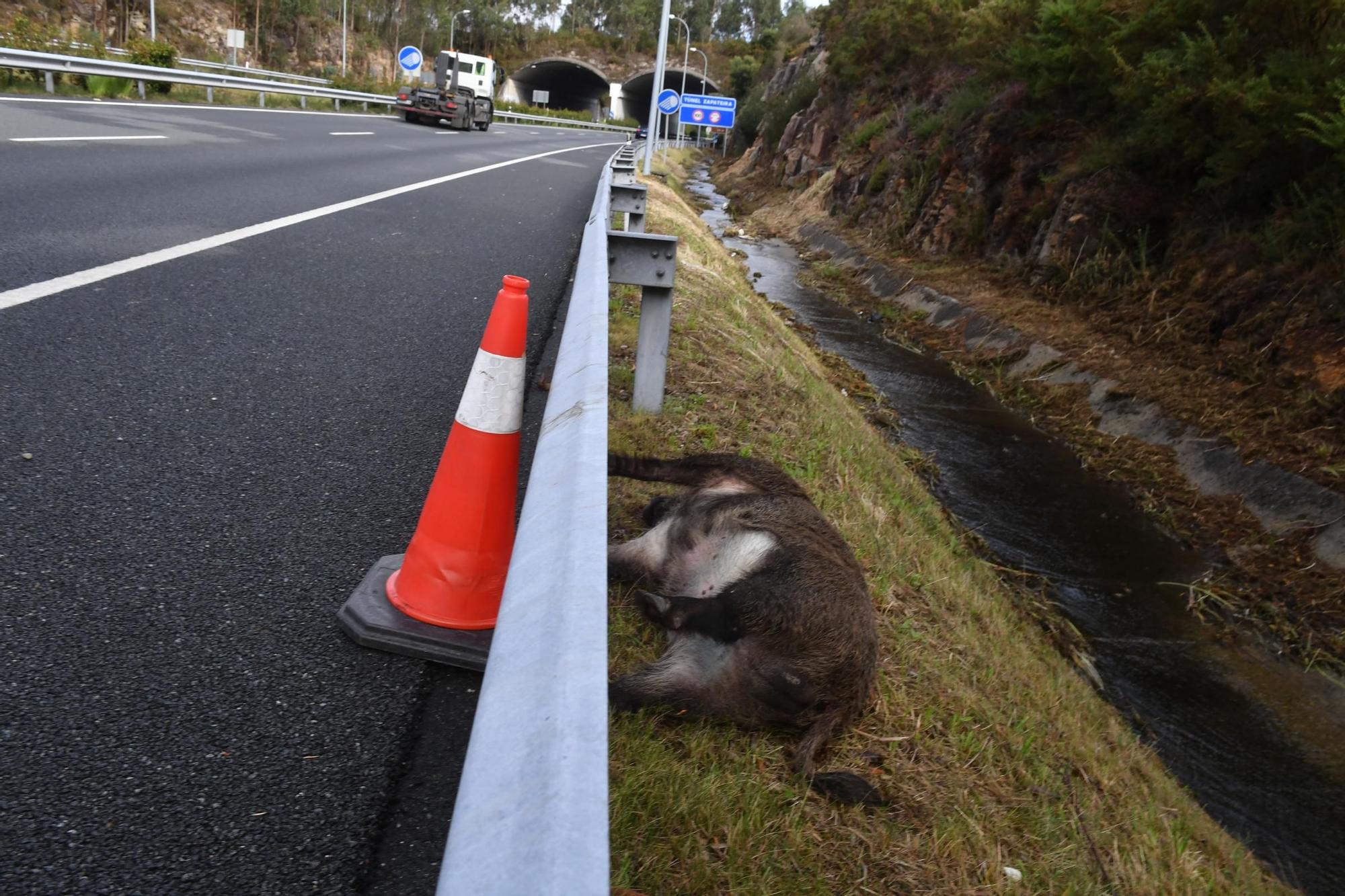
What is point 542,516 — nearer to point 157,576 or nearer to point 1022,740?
point 157,576

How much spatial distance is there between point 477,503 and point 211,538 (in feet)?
2.77

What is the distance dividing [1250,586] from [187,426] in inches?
279

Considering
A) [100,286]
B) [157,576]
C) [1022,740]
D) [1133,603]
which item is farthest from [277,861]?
[1133,603]

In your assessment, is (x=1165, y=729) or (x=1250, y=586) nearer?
(x=1165, y=729)

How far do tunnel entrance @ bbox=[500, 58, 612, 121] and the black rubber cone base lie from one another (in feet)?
280

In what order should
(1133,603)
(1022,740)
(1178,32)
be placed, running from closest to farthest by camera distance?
(1022,740) < (1133,603) < (1178,32)

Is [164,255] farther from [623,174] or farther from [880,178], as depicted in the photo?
[880,178]

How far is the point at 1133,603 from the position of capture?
7203 mm

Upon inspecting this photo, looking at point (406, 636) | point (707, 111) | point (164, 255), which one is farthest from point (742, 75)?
point (406, 636)

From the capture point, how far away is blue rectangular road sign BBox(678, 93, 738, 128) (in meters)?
42.2

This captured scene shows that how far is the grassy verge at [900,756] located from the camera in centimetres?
255

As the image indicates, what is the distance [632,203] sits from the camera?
880 cm

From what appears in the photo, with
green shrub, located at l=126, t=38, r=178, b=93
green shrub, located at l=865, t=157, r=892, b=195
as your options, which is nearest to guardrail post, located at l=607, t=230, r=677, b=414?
green shrub, located at l=865, t=157, r=892, b=195

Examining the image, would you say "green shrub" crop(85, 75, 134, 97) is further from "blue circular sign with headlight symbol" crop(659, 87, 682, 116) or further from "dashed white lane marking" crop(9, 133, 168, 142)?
"blue circular sign with headlight symbol" crop(659, 87, 682, 116)
